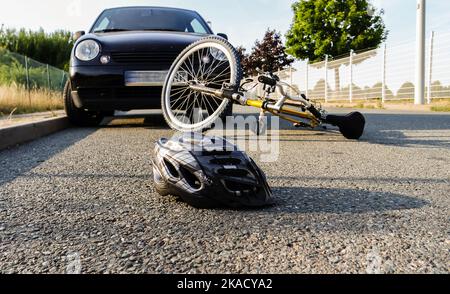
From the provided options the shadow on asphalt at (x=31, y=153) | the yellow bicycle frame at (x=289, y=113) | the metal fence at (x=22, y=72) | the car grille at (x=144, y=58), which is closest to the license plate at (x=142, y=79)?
the car grille at (x=144, y=58)

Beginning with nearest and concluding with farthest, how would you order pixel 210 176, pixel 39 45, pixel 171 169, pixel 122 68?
pixel 210 176
pixel 171 169
pixel 122 68
pixel 39 45

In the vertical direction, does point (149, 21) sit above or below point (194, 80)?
above

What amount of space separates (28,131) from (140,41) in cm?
155

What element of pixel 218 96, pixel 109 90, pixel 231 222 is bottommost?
pixel 231 222

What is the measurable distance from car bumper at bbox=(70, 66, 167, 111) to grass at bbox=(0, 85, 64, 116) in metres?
4.95

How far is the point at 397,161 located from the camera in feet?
10.5

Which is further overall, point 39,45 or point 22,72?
point 39,45

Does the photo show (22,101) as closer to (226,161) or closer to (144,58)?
(144,58)

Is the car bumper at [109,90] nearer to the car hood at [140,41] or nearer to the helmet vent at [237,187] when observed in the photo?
the car hood at [140,41]

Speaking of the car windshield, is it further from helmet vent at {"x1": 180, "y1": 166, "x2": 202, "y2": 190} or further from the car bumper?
helmet vent at {"x1": 180, "y1": 166, "x2": 202, "y2": 190}

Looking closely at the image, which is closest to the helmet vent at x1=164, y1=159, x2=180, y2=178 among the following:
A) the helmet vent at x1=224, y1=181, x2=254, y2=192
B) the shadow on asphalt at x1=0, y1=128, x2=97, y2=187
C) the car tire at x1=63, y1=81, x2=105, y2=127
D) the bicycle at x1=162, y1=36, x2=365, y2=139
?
the helmet vent at x1=224, y1=181, x2=254, y2=192

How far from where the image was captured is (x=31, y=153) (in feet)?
11.8

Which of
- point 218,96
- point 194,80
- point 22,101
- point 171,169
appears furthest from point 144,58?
point 22,101

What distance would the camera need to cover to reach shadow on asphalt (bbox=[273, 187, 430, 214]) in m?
1.92
